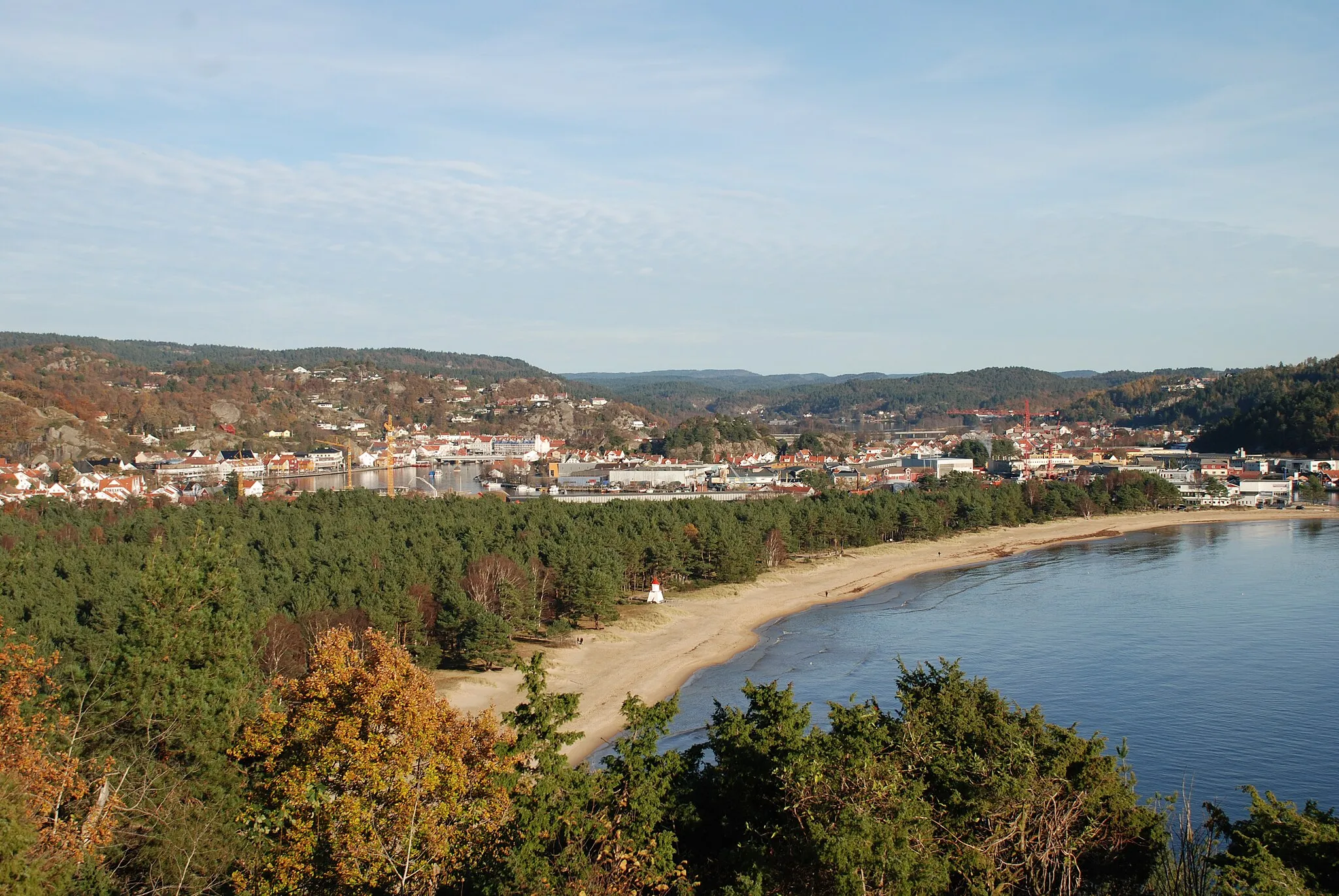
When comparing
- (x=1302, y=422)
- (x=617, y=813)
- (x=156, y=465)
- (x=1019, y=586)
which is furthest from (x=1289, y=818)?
(x=1302, y=422)

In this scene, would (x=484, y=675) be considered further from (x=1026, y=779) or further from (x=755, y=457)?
(x=755, y=457)

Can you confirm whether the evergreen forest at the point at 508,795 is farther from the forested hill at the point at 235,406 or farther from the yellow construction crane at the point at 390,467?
the forested hill at the point at 235,406

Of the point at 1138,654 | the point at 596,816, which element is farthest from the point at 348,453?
the point at 596,816

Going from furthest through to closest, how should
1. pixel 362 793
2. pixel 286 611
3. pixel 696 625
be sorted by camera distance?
pixel 696 625 < pixel 286 611 < pixel 362 793

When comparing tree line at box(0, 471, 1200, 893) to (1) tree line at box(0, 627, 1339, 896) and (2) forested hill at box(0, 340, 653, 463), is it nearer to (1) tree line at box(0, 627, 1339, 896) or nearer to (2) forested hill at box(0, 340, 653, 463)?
(1) tree line at box(0, 627, 1339, 896)

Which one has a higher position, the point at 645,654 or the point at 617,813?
the point at 617,813

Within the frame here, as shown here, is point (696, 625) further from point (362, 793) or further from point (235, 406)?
point (235, 406)
